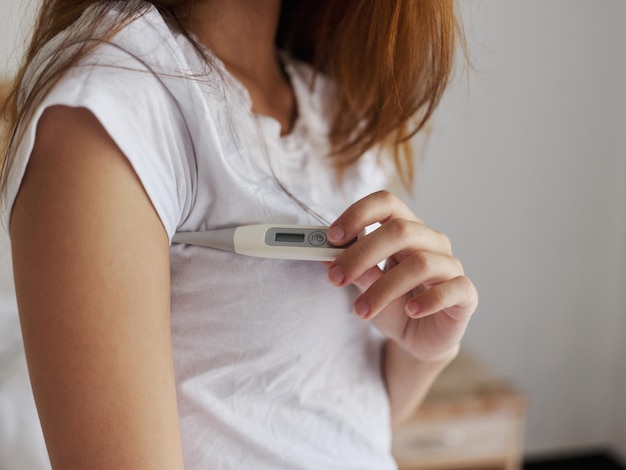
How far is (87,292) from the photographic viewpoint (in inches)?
18.5

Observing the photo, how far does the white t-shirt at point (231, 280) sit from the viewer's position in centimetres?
51

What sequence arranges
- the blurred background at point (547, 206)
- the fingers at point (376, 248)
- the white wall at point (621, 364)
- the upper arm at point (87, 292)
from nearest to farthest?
the upper arm at point (87, 292), the fingers at point (376, 248), the blurred background at point (547, 206), the white wall at point (621, 364)

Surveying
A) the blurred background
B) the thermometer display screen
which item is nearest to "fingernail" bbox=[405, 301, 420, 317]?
the thermometer display screen


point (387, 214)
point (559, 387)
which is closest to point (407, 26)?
point (387, 214)

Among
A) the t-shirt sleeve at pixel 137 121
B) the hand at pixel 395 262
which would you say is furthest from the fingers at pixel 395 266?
the t-shirt sleeve at pixel 137 121

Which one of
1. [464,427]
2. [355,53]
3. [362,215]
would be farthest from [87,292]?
[464,427]

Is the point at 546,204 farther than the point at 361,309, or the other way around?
the point at 546,204

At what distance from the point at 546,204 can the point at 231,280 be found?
1.94 metres

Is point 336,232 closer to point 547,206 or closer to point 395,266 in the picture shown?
point 395,266

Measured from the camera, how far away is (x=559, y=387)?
8.14 ft

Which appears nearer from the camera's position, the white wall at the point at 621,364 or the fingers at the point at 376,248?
the fingers at the point at 376,248

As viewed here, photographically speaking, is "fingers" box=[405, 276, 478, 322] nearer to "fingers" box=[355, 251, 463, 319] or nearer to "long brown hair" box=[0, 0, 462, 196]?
"fingers" box=[355, 251, 463, 319]

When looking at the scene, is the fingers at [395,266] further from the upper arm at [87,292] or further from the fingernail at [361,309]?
the upper arm at [87,292]

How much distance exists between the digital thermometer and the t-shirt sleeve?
0.15 feet
